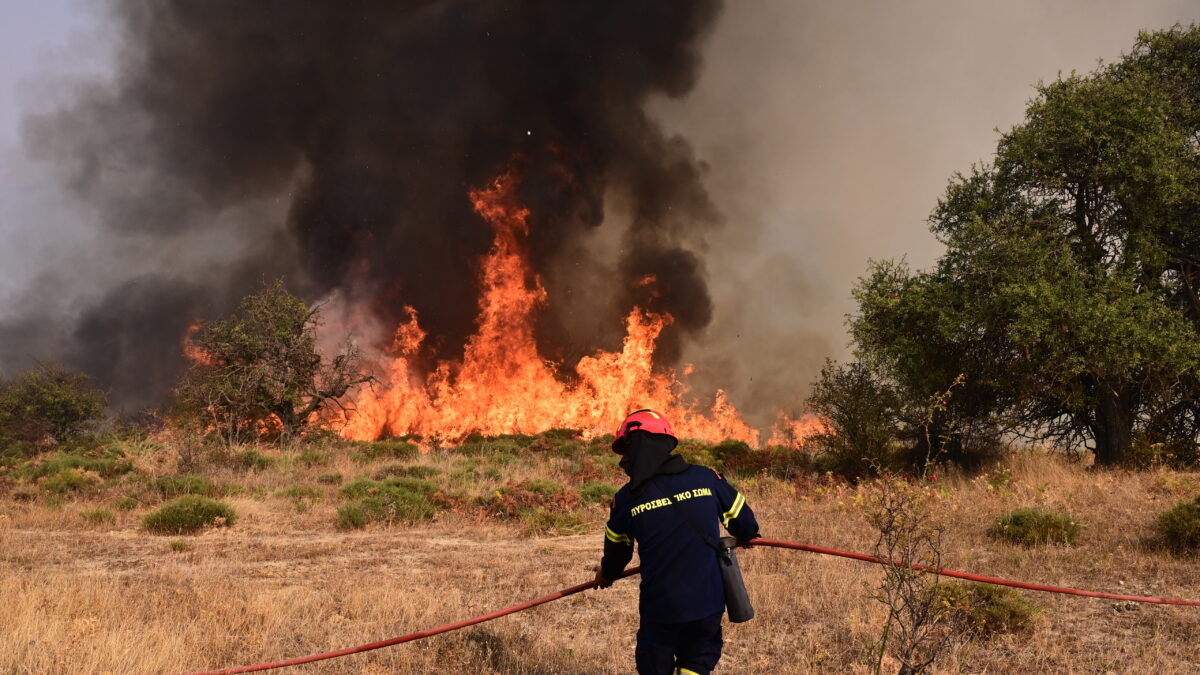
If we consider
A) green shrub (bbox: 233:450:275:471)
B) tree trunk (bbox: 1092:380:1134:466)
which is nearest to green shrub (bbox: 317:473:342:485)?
green shrub (bbox: 233:450:275:471)

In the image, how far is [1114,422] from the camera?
16.8 metres

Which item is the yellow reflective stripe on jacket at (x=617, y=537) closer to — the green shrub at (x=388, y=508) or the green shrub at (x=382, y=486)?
the green shrub at (x=388, y=508)

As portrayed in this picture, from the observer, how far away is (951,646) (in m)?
6.04

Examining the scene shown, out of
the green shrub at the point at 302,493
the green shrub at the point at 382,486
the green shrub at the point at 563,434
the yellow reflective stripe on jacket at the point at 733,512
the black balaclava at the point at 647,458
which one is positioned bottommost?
the green shrub at the point at 302,493

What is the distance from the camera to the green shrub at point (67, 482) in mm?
16031

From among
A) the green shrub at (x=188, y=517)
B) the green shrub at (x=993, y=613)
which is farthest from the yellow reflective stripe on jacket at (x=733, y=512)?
the green shrub at (x=188, y=517)

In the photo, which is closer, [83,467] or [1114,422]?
[1114,422]

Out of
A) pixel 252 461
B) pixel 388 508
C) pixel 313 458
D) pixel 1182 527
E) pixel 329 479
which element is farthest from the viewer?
pixel 313 458

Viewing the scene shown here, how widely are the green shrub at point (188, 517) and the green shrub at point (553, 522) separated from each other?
18.9 feet

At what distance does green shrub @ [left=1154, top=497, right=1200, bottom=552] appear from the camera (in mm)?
8625

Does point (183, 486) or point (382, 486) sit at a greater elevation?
point (382, 486)

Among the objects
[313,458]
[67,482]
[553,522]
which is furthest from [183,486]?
[553,522]

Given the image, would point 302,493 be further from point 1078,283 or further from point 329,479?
point 1078,283

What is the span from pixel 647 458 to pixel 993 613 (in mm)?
4813
